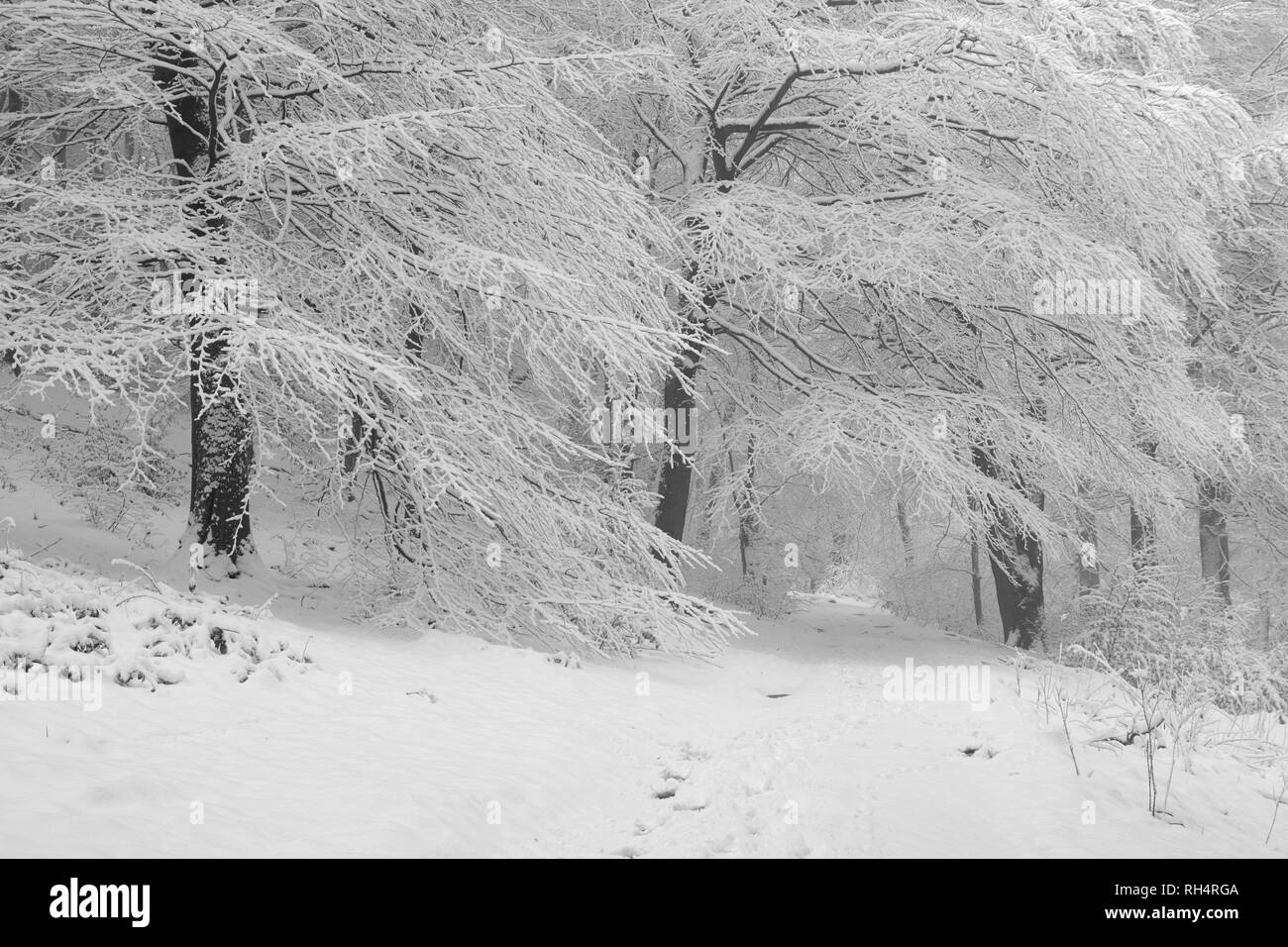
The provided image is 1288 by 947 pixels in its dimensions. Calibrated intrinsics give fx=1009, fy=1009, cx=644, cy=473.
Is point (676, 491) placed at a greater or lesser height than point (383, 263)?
lesser

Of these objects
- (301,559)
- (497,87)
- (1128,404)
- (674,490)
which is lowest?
(301,559)

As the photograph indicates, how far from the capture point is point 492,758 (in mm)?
5699

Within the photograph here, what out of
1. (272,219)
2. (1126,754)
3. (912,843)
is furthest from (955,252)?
(912,843)

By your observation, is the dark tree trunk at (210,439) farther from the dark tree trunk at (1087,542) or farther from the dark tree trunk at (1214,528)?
the dark tree trunk at (1214,528)

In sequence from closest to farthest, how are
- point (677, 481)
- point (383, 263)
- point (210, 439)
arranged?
point (383, 263) → point (210, 439) → point (677, 481)

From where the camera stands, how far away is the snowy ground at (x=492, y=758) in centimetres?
437

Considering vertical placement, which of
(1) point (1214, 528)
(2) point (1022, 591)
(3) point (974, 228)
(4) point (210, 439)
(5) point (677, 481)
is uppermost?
(3) point (974, 228)

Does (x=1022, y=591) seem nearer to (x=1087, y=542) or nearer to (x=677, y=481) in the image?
(x=1087, y=542)

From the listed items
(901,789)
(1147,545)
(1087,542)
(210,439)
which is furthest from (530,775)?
(1147,545)

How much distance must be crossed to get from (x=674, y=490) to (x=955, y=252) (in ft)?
14.8

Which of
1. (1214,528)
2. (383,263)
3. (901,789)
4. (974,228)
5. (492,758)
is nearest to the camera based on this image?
(901,789)

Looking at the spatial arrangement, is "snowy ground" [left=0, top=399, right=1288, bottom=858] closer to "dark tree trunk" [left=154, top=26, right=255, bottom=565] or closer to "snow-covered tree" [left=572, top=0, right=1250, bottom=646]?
"dark tree trunk" [left=154, top=26, right=255, bottom=565]
